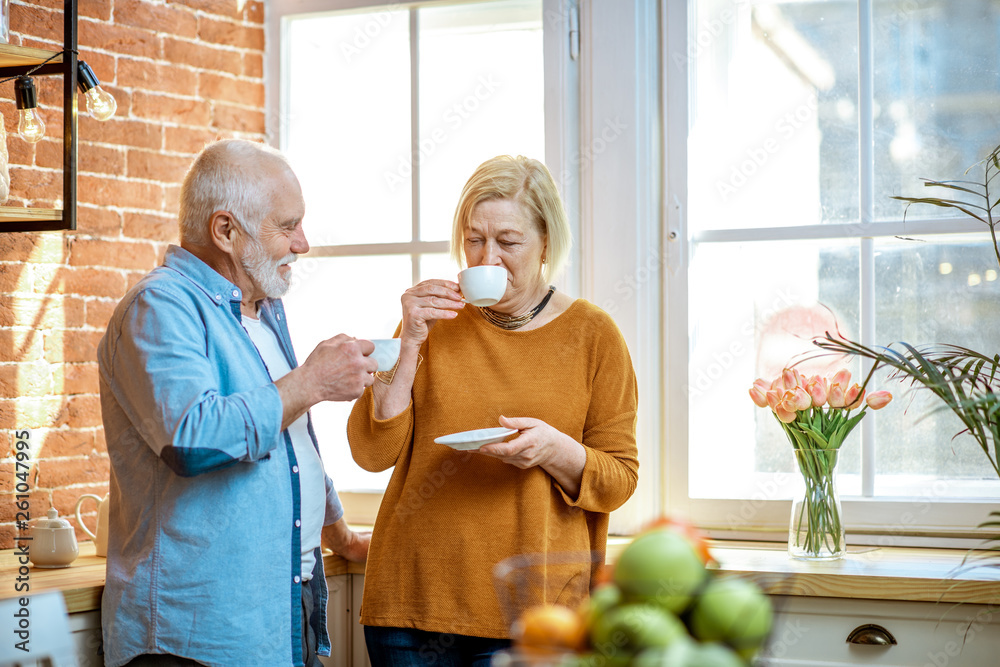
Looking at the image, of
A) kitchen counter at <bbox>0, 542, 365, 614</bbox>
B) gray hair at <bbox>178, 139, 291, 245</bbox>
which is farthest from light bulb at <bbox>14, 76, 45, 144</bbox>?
kitchen counter at <bbox>0, 542, 365, 614</bbox>

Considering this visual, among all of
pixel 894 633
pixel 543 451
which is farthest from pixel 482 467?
pixel 894 633

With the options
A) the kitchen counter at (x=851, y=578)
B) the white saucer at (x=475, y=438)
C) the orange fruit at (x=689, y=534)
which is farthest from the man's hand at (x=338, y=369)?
the orange fruit at (x=689, y=534)

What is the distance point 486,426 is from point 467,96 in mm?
1164

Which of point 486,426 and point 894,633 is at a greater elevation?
point 486,426

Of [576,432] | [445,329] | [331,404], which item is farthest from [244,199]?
[331,404]

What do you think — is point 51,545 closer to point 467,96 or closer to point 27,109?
point 27,109

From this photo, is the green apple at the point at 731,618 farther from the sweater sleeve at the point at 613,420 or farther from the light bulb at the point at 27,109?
the light bulb at the point at 27,109

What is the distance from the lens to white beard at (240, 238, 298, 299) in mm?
1648

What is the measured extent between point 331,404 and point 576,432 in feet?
3.55

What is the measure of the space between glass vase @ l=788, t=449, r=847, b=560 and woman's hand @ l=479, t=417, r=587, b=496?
0.65 metres

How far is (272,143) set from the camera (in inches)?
107

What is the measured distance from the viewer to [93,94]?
2.07 metres

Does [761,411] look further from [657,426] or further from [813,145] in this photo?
[813,145]

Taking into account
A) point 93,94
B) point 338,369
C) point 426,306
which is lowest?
point 338,369
